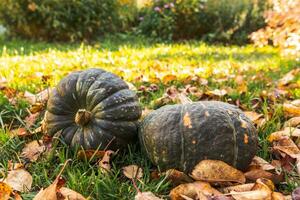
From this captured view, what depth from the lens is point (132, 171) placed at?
2.15 meters

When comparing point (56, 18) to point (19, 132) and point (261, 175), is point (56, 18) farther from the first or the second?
point (261, 175)

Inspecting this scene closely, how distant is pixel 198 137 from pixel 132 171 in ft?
1.20

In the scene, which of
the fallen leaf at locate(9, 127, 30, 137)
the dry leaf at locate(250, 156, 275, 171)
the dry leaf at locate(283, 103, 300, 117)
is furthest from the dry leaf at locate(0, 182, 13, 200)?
the dry leaf at locate(283, 103, 300, 117)

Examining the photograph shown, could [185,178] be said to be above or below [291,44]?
below

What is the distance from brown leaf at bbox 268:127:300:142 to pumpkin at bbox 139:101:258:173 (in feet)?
1.17

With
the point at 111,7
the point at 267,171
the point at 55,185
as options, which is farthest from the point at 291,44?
the point at 111,7

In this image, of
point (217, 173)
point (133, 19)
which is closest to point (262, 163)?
point (217, 173)

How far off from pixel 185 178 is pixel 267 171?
0.42 meters

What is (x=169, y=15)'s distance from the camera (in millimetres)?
9766

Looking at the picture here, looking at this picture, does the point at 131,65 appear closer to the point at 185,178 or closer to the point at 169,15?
the point at 185,178

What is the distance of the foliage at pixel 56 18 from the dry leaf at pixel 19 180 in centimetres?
707

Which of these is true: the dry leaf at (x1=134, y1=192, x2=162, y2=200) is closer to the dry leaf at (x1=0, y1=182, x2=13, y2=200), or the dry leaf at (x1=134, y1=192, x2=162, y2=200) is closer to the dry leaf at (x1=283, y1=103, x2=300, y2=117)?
the dry leaf at (x1=0, y1=182, x2=13, y2=200)

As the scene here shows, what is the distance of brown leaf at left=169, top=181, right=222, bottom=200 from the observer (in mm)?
1872

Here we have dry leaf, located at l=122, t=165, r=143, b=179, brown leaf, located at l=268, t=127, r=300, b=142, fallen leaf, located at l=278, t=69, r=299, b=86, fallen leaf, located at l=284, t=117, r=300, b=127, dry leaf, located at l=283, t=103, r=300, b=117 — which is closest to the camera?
dry leaf, located at l=122, t=165, r=143, b=179
